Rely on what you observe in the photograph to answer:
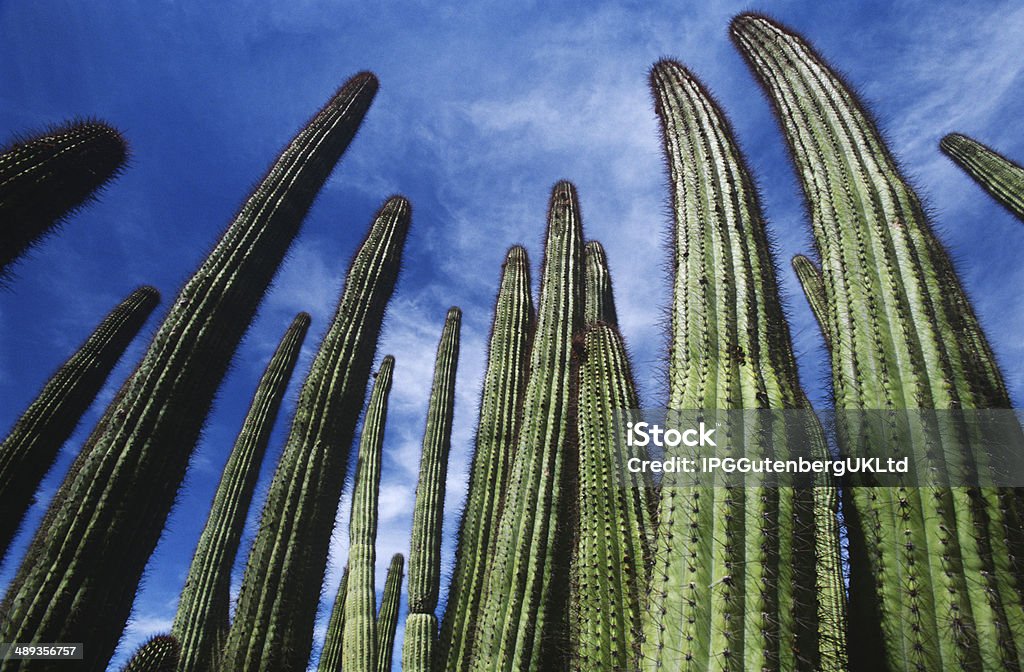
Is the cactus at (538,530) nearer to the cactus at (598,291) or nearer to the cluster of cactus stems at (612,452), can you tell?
the cluster of cactus stems at (612,452)

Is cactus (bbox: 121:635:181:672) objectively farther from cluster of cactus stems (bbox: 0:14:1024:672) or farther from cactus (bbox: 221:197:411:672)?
cactus (bbox: 221:197:411:672)

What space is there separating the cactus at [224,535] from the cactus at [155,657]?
80.6 inches

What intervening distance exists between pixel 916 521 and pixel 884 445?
0.37 m

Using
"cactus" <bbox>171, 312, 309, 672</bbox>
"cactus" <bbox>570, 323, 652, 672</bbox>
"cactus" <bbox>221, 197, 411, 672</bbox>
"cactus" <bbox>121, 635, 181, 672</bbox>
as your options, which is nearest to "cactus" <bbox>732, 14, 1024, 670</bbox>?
"cactus" <bbox>570, 323, 652, 672</bbox>

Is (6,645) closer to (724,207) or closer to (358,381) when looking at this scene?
(358,381)

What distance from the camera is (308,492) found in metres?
4.71

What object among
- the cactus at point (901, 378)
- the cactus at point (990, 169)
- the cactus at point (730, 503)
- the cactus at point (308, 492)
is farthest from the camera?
the cactus at point (990, 169)

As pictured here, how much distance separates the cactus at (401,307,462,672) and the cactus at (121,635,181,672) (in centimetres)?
284

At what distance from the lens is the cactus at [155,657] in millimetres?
4156

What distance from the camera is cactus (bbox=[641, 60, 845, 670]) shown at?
211 cm

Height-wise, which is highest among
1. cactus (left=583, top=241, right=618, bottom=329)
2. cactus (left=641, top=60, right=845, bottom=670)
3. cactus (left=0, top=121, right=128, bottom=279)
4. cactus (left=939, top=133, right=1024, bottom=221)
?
cactus (left=939, top=133, right=1024, bottom=221)

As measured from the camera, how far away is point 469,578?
5.03m

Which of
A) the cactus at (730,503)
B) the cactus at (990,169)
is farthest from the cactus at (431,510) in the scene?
the cactus at (990,169)

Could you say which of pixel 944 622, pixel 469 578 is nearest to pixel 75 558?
pixel 469 578
